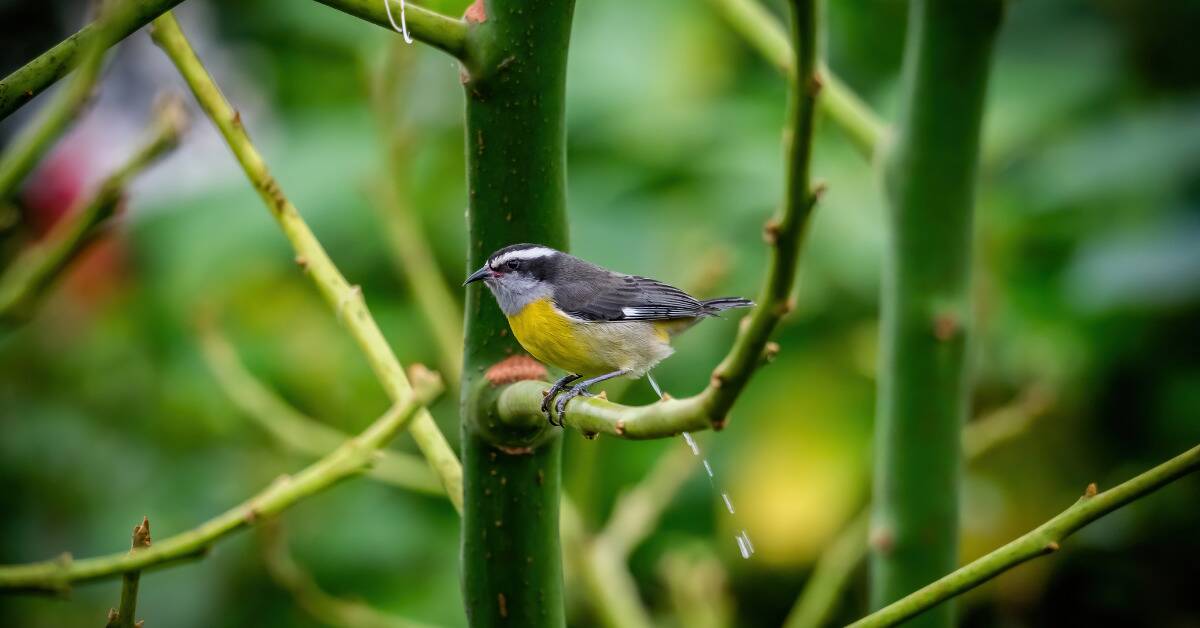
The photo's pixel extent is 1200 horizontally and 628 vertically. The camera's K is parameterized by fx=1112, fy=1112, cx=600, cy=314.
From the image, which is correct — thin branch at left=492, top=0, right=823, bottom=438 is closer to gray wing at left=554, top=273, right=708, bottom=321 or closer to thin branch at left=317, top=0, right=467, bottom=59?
thin branch at left=317, top=0, right=467, bottom=59

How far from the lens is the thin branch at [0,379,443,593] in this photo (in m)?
1.07

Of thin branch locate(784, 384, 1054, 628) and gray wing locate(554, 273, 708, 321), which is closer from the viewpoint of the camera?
gray wing locate(554, 273, 708, 321)

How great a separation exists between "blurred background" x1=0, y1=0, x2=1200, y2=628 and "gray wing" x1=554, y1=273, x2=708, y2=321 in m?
0.92

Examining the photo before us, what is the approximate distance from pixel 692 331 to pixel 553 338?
5.13 ft

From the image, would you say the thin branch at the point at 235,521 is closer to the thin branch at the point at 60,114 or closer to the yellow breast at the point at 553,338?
the yellow breast at the point at 553,338

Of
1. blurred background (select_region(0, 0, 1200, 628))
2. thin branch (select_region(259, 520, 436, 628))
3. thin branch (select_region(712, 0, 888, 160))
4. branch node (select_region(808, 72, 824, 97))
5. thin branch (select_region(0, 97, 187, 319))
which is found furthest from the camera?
blurred background (select_region(0, 0, 1200, 628))

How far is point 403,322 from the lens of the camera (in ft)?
9.86

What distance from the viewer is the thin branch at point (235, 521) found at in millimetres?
1065

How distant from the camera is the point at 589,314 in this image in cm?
163

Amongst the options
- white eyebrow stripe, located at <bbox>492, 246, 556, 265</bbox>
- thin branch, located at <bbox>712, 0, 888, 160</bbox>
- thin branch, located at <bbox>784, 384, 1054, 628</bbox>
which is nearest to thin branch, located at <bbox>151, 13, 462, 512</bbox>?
white eyebrow stripe, located at <bbox>492, 246, 556, 265</bbox>

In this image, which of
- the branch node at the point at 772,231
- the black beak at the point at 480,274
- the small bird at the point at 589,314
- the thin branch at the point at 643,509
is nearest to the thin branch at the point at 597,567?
the thin branch at the point at 643,509

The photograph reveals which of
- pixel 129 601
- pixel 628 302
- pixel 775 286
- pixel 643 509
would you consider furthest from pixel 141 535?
pixel 643 509

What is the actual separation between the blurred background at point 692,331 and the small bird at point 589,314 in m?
0.92

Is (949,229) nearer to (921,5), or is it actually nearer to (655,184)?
(921,5)
